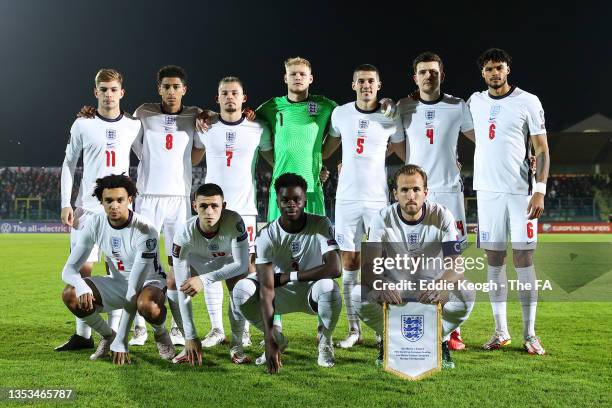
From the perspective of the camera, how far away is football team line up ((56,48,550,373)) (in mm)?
4168

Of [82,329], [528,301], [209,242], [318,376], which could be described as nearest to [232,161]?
[209,242]

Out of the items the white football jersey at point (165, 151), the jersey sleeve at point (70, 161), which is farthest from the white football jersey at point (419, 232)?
the jersey sleeve at point (70, 161)

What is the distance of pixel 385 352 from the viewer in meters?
3.93

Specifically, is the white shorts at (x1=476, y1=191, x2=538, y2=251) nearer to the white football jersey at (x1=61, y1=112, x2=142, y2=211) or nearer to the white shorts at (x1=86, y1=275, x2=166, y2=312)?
the white shorts at (x1=86, y1=275, x2=166, y2=312)

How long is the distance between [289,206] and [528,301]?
215 cm

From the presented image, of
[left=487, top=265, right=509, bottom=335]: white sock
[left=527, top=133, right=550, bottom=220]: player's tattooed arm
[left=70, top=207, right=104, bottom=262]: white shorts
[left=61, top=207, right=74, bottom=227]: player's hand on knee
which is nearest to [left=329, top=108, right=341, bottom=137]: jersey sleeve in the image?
[left=527, top=133, right=550, bottom=220]: player's tattooed arm

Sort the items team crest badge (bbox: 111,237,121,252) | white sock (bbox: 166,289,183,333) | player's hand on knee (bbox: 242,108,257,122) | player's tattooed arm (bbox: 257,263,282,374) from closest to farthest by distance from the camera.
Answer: player's tattooed arm (bbox: 257,263,282,374) < team crest badge (bbox: 111,237,121,252) < white sock (bbox: 166,289,183,333) < player's hand on knee (bbox: 242,108,257,122)

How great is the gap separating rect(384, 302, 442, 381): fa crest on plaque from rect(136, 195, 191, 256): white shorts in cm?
219

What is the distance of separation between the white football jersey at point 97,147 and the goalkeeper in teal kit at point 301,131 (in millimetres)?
1271

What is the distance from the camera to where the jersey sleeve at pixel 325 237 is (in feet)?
13.7

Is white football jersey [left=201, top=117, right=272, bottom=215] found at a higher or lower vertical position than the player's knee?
higher

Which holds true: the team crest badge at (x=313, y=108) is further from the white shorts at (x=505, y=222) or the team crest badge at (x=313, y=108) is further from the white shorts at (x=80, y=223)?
the white shorts at (x=80, y=223)

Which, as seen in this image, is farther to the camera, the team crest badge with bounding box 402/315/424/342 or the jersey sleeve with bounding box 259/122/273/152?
the jersey sleeve with bounding box 259/122/273/152

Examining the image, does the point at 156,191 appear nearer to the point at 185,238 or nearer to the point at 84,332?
the point at 185,238
